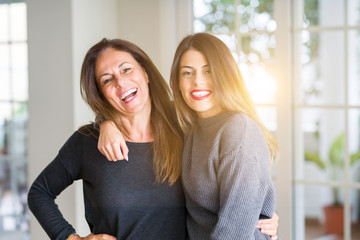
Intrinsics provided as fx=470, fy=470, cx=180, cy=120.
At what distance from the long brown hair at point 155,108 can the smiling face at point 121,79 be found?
0.01 m

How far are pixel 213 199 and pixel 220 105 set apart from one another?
166mm

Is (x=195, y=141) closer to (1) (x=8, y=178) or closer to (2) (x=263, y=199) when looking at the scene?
(2) (x=263, y=199)

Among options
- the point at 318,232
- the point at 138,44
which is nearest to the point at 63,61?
the point at 138,44

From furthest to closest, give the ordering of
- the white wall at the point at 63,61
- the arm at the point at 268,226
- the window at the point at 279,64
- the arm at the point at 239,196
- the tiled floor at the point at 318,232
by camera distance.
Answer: the tiled floor at the point at 318,232 → the window at the point at 279,64 → the white wall at the point at 63,61 → the arm at the point at 268,226 → the arm at the point at 239,196

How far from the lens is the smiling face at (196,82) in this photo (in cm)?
81

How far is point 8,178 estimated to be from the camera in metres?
1.77

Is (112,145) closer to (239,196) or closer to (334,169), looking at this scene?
(239,196)

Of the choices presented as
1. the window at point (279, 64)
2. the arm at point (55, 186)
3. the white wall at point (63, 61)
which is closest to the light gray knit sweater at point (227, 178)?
the arm at point (55, 186)

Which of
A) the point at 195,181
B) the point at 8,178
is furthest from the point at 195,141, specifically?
the point at 8,178

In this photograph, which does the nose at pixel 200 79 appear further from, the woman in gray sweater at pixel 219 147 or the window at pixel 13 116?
the window at pixel 13 116

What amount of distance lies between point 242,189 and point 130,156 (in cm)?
26

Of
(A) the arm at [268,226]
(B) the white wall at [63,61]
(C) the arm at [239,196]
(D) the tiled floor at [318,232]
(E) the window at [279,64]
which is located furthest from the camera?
(D) the tiled floor at [318,232]

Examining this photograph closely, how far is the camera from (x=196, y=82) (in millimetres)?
807

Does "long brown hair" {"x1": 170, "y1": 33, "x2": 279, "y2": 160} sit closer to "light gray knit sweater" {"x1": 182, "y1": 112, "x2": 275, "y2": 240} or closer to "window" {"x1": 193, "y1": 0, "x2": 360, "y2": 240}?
"light gray knit sweater" {"x1": 182, "y1": 112, "x2": 275, "y2": 240}
